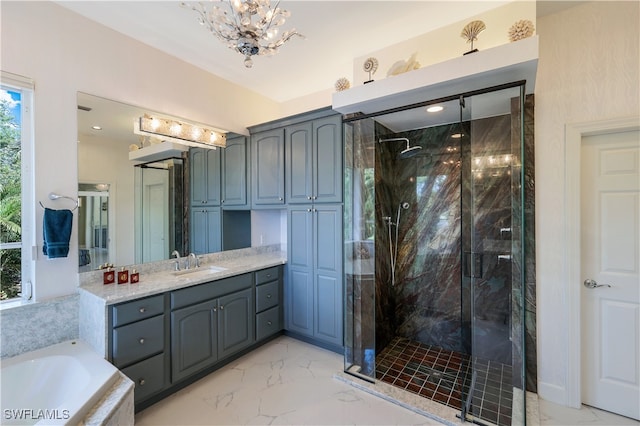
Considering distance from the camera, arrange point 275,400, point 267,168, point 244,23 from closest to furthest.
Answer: point 244,23 < point 275,400 < point 267,168

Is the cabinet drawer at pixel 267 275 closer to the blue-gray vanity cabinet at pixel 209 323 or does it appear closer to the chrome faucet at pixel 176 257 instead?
the blue-gray vanity cabinet at pixel 209 323

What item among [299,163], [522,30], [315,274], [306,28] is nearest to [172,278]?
[315,274]

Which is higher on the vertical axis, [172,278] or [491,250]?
[491,250]

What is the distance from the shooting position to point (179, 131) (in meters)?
2.88

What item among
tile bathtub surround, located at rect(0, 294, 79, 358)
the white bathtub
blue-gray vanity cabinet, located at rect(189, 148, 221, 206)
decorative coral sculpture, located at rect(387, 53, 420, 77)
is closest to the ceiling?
decorative coral sculpture, located at rect(387, 53, 420, 77)

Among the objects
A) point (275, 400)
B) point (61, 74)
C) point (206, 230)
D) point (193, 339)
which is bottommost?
point (275, 400)

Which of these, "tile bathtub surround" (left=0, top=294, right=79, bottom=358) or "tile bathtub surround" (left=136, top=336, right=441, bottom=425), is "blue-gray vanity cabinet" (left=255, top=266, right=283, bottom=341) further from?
"tile bathtub surround" (left=0, top=294, right=79, bottom=358)

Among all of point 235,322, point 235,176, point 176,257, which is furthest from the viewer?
point 235,176

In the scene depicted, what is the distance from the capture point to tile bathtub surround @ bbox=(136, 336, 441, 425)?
2.02 metres

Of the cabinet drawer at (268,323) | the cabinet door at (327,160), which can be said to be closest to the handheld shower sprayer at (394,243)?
the cabinet door at (327,160)

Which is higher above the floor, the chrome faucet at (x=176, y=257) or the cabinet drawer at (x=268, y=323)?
the chrome faucet at (x=176, y=257)

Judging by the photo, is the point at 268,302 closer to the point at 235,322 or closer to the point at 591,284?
the point at 235,322

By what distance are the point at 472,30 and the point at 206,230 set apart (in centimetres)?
309

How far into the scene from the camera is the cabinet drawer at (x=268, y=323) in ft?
9.82
